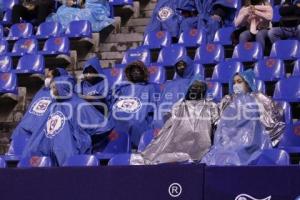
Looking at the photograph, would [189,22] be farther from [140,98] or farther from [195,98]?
[195,98]

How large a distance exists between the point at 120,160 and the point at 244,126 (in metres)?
1.14

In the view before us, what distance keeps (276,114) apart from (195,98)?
796 millimetres

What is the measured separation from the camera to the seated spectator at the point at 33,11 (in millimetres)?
12312

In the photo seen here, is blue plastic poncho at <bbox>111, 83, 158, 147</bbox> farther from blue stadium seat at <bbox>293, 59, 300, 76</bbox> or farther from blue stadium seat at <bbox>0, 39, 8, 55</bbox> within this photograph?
blue stadium seat at <bbox>0, 39, 8, 55</bbox>

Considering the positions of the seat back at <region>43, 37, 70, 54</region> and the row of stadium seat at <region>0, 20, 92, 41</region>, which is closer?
the seat back at <region>43, 37, 70, 54</region>

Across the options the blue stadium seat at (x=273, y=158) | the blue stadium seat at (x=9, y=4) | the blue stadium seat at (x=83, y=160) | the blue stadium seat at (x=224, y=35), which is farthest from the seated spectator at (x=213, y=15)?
the blue stadium seat at (x=273, y=158)

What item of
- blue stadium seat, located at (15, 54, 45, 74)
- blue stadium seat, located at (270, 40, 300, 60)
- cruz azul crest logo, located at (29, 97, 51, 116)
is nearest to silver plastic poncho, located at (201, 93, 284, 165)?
blue stadium seat, located at (270, 40, 300, 60)

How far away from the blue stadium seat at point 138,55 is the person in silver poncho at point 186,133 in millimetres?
2456

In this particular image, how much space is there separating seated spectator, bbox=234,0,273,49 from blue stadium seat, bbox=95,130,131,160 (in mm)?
2277

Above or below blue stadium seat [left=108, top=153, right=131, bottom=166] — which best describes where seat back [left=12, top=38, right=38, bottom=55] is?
above

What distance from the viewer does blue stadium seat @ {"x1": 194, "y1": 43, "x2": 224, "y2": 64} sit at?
9.92 metres

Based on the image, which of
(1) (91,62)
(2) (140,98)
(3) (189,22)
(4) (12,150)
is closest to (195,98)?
(2) (140,98)

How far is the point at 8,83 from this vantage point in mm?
10391

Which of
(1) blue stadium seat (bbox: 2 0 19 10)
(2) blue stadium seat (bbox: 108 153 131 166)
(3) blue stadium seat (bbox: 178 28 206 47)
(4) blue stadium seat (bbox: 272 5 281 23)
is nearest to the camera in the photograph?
(2) blue stadium seat (bbox: 108 153 131 166)
